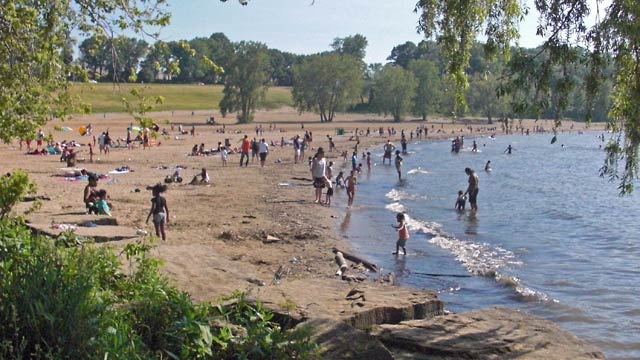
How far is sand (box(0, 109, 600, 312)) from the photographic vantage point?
904 centimetres

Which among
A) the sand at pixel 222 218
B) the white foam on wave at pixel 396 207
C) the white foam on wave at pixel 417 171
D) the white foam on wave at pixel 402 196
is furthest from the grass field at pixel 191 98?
the white foam on wave at pixel 396 207

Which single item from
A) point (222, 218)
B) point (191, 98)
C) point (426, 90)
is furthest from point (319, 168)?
point (191, 98)

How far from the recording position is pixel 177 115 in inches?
3558

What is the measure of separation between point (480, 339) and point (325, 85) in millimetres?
90388

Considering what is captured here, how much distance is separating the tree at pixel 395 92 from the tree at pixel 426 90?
2.46m

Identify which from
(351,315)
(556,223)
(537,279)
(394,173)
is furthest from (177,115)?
(351,315)

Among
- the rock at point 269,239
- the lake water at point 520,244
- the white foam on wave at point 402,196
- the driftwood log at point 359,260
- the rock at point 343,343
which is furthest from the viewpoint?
the white foam on wave at point 402,196

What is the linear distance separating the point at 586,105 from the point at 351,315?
5437mm

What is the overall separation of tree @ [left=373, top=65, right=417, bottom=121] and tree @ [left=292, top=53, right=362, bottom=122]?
22.9 ft

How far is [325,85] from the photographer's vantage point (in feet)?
316

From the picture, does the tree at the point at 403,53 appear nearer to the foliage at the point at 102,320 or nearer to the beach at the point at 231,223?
the beach at the point at 231,223

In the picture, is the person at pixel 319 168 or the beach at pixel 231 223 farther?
the person at pixel 319 168

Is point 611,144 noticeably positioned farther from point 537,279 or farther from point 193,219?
point 193,219

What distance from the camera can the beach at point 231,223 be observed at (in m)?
8.20
